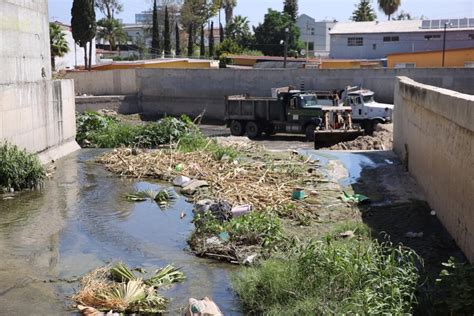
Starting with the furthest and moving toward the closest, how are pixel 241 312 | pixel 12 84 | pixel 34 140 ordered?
pixel 34 140 → pixel 12 84 → pixel 241 312

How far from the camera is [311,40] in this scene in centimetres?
9469

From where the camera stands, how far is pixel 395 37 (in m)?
58.3

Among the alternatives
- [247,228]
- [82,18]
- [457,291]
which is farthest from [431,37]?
[457,291]

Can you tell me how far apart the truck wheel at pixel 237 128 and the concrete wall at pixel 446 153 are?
16.5m

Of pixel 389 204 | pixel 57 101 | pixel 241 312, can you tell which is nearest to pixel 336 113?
pixel 57 101

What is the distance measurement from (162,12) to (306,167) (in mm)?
76403

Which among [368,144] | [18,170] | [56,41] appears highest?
[56,41]

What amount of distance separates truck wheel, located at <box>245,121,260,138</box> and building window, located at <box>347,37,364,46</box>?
3276 centimetres

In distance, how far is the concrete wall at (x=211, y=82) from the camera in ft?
115

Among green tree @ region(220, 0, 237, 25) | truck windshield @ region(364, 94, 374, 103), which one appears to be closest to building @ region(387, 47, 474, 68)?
truck windshield @ region(364, 94, 374, 103)

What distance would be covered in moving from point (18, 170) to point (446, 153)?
8.97m

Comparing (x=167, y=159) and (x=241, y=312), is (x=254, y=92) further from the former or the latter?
(x=241, y=312)

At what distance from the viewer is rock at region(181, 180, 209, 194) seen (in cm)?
1360

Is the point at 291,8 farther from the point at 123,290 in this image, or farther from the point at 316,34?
the point at 123,290
